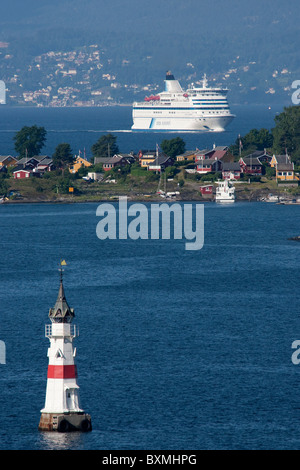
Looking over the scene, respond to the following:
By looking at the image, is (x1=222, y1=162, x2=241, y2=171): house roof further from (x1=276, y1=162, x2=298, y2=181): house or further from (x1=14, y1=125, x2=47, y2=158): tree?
(x1=14, y1=125, x2=47, y2=158): tree

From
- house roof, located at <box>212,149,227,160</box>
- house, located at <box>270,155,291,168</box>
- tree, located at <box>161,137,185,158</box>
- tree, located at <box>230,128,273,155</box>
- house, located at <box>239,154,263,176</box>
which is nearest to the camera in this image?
house, located at <box>270,155,291,168</box>

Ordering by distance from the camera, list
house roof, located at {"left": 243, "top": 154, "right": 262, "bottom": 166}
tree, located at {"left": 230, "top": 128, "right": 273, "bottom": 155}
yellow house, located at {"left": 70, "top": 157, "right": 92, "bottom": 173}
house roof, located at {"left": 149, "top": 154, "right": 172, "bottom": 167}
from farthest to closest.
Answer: tree, located at {"left": 230, "top": 128, "right": 273, "bottom": 155}, yellow house, located at {"left": 70, "top": 157, "right": 92, "bottom": 173}, house roof, located at {"left": 149, "top": 154, "right": 172, "bottom": 167}, house roof, located at {"left": 243, "top": 154, "right": 262, "bottom": 166}

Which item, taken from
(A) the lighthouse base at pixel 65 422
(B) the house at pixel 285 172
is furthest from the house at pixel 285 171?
(A) the lighthouse base at pixel 65 422
